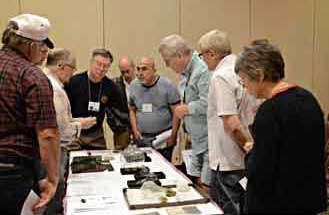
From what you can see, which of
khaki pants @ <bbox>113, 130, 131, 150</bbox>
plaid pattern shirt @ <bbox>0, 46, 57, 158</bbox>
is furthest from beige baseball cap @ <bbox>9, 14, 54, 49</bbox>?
khaki pants @ <bbox>113, 130, 131, 150</bbox>

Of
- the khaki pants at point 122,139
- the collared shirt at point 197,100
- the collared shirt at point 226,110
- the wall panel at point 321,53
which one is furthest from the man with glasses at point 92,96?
the wall panel at point 321,53

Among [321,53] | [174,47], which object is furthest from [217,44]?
[321,53]

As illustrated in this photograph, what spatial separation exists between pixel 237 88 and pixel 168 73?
9.78 feet

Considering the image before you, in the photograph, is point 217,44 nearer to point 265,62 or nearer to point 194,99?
point 194,99

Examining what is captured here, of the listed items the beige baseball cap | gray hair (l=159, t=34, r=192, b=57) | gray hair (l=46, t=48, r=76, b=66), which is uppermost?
the beige baseball cap

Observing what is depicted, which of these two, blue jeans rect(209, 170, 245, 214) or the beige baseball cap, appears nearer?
the beige baseball cap

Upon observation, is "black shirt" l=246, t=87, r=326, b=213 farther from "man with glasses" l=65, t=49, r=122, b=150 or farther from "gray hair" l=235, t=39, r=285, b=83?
"man with glasses" l=65, t=49, r=122, b=150

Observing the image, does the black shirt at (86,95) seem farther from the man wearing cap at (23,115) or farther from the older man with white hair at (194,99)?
the man wearing cap at (23,115)

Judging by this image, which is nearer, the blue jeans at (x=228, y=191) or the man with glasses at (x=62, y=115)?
the blue jeans at (x=228, y=191)

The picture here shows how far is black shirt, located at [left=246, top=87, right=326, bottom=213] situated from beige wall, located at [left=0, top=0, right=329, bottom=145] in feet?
12.3

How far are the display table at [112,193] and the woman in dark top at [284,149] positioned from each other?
0.83ft

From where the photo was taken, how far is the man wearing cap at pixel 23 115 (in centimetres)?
186

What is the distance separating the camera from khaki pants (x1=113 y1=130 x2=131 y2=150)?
3515mm

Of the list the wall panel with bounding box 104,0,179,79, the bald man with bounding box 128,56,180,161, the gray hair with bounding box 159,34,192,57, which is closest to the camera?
the gray hair with bounding box 159,34,192,57
